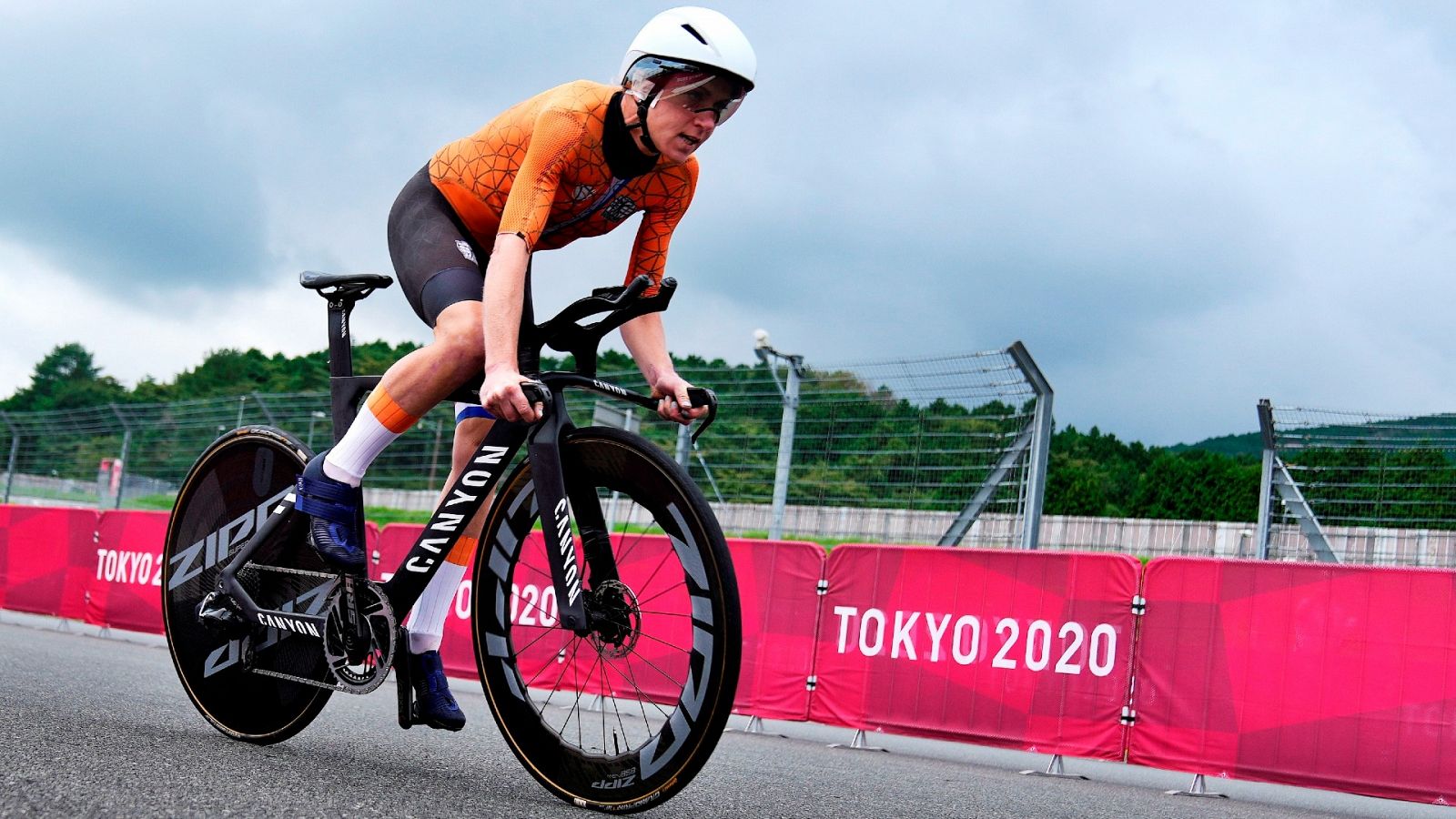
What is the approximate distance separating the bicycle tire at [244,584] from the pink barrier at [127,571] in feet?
26.5

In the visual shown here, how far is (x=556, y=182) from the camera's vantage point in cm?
305

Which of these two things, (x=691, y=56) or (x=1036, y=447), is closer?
(x=691, y=56)

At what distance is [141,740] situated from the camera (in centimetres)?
324

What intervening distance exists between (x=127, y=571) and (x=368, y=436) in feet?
32.1

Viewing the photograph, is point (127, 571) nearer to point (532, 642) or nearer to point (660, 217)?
point (532, 642)

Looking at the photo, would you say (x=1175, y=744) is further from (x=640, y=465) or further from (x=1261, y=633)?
(x=640, y=465)

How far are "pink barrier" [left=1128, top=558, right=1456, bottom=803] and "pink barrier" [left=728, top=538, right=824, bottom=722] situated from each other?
6.54ft

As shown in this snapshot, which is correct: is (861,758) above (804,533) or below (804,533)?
below

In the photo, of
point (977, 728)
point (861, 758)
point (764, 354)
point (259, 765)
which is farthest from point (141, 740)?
point (764, 354)

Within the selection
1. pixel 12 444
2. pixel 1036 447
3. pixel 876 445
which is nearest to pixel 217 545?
pixel 1036 447

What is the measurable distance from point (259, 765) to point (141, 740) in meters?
0.41

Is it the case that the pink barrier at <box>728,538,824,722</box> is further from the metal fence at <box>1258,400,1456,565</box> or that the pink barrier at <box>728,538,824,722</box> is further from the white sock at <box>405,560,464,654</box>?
the white sock at <box>405,560,464,654</box>

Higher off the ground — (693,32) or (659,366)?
(693,32)

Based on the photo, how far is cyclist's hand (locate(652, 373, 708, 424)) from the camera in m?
3.25
